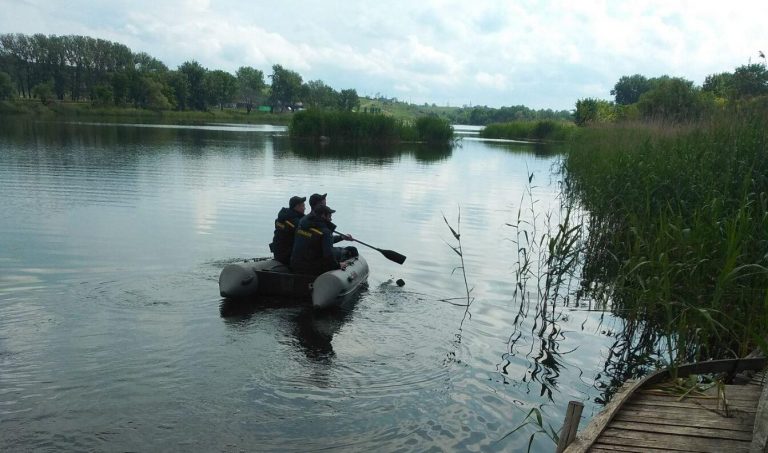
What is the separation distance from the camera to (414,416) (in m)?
5.79

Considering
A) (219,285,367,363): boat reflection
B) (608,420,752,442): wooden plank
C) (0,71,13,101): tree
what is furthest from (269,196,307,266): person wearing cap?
(0,71,13,101): tree

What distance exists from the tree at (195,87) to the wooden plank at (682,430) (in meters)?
110

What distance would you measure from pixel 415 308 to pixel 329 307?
136 centimetres

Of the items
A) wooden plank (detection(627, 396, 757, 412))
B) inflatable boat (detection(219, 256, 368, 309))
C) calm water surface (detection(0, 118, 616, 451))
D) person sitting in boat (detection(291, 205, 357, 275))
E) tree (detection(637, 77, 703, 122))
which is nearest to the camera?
wooden plank (detection(627, 396, 757, 412))

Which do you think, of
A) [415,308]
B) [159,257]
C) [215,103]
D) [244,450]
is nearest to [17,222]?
[159,257]

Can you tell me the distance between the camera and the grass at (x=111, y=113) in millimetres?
70613

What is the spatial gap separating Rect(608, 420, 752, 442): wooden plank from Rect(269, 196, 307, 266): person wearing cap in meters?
6.38

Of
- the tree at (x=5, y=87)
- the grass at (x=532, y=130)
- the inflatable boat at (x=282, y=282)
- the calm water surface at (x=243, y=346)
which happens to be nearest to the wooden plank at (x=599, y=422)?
the calm water surface at (x=243, y=346)

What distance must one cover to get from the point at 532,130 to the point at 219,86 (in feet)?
222

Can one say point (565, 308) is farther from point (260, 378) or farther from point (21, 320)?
point (21, 320)

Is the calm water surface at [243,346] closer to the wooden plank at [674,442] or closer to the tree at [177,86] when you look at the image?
the wooden plank at [674,442]

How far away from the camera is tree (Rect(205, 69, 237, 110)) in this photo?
109m

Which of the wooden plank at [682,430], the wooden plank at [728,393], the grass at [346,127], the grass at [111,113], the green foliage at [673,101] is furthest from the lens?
the grass at [111,113]

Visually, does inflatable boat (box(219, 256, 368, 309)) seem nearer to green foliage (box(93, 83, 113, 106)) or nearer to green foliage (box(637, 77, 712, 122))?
green foliage (box(637, 77, 712, 122))
